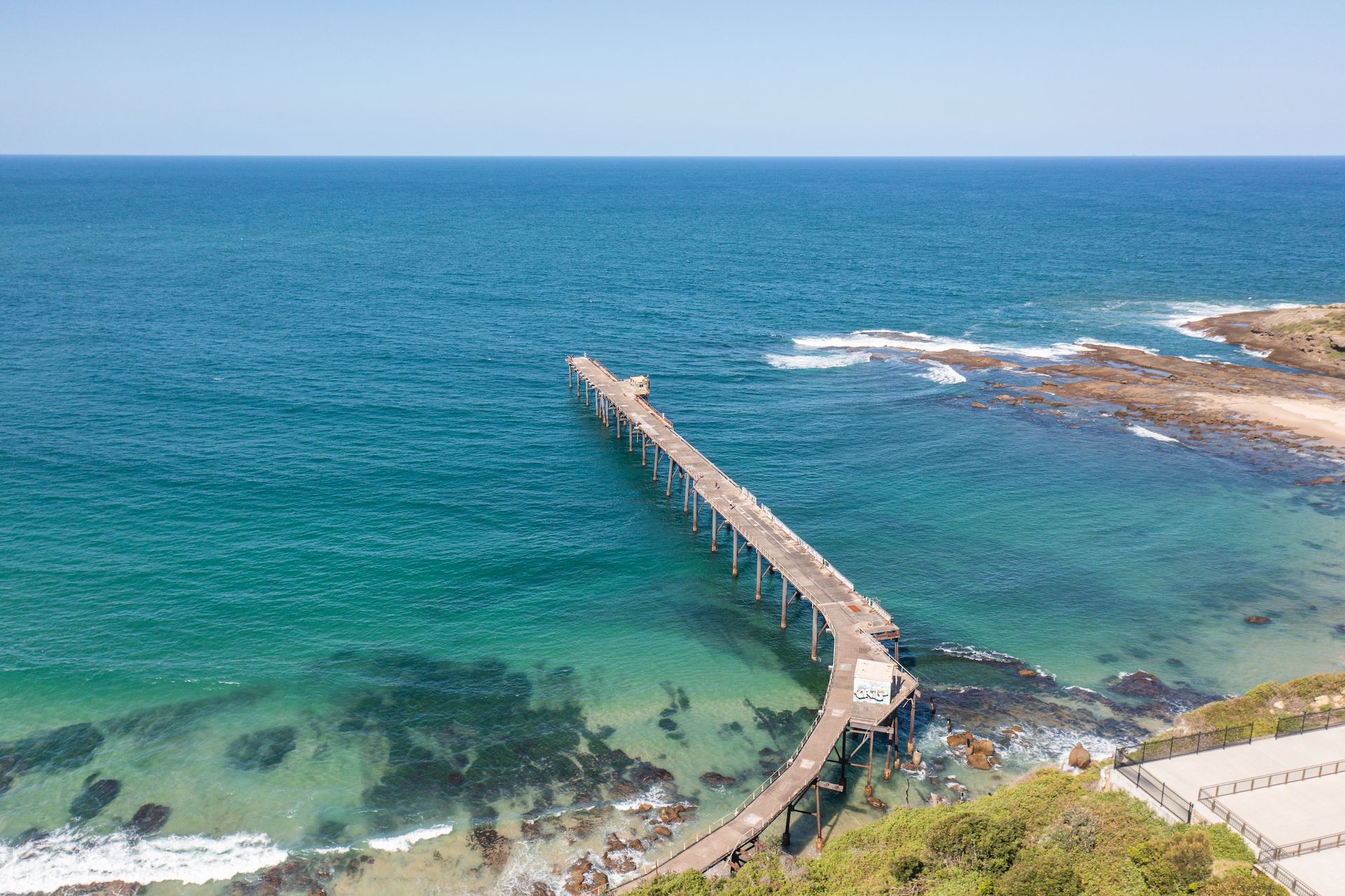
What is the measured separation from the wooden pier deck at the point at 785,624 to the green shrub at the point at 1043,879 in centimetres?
1145

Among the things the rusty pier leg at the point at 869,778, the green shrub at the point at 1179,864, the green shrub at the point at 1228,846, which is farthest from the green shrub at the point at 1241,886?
the rusty pier leg at the point at 869,778

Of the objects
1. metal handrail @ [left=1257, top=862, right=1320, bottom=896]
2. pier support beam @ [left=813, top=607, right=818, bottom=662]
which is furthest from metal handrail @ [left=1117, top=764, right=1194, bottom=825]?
pier support beam @ [left=813, top=607, right=818, bottom=662]

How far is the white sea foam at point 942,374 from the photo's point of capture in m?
102

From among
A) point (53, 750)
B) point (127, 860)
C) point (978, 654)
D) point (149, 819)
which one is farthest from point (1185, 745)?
point (53, 750)

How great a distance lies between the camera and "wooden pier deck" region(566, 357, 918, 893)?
38.0m

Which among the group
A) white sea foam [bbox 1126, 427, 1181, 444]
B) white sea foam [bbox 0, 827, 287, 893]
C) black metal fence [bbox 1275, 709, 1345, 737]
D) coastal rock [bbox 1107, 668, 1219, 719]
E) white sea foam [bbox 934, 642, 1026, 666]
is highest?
white sea foam [bbox 1126, 427, 1181, 444]

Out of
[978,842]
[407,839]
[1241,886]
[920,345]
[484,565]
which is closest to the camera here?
[1241,886]

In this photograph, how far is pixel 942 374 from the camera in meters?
105

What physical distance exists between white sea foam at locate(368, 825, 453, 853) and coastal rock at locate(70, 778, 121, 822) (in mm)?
12932

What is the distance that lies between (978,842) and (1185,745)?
1098cm

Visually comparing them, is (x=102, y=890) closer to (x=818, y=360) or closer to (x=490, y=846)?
(x=490, y=846)

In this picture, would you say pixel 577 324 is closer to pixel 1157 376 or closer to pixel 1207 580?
pixel 1157 376

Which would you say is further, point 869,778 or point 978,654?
point 978,654

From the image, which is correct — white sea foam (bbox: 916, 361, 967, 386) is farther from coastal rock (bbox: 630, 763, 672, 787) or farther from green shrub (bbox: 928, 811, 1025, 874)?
green shrub (bbox: 928, 811, 1025, 874)
